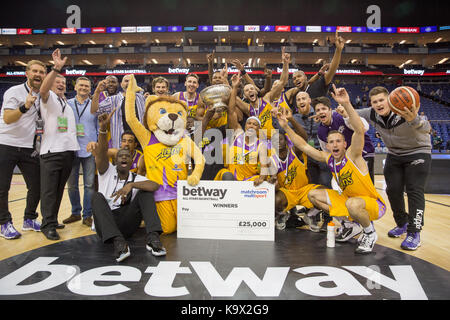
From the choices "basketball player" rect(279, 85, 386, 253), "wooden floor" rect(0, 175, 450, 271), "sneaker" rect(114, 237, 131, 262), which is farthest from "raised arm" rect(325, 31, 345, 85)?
"sneaker" rect(114, 237, 131, 262)

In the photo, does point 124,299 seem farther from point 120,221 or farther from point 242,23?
point 242,23

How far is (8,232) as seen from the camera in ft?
9.11

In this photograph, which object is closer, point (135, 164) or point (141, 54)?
point (135, 164)

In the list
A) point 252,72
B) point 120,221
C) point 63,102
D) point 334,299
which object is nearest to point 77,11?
point 252,72

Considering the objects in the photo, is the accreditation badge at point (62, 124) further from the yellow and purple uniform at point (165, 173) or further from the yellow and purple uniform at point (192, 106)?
the yellow and purple uniform at point (192, 106)

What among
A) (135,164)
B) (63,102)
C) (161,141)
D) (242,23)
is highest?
(242,23)

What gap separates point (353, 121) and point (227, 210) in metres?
1.49

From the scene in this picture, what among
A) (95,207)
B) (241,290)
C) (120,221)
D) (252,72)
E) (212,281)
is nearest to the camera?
(241,290)

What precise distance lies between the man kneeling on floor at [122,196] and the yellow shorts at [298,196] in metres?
1.55

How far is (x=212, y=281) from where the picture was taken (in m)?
1.80

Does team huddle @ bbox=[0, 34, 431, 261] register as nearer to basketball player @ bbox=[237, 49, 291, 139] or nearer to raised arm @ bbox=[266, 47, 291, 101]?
basketball player @ bbox=[237, 49, 291, 139]

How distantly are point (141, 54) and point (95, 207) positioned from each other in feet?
74.6

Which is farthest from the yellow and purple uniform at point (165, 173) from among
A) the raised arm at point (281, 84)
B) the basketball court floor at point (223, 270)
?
the raised arm at point (281, 84)

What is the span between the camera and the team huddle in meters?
2.51
